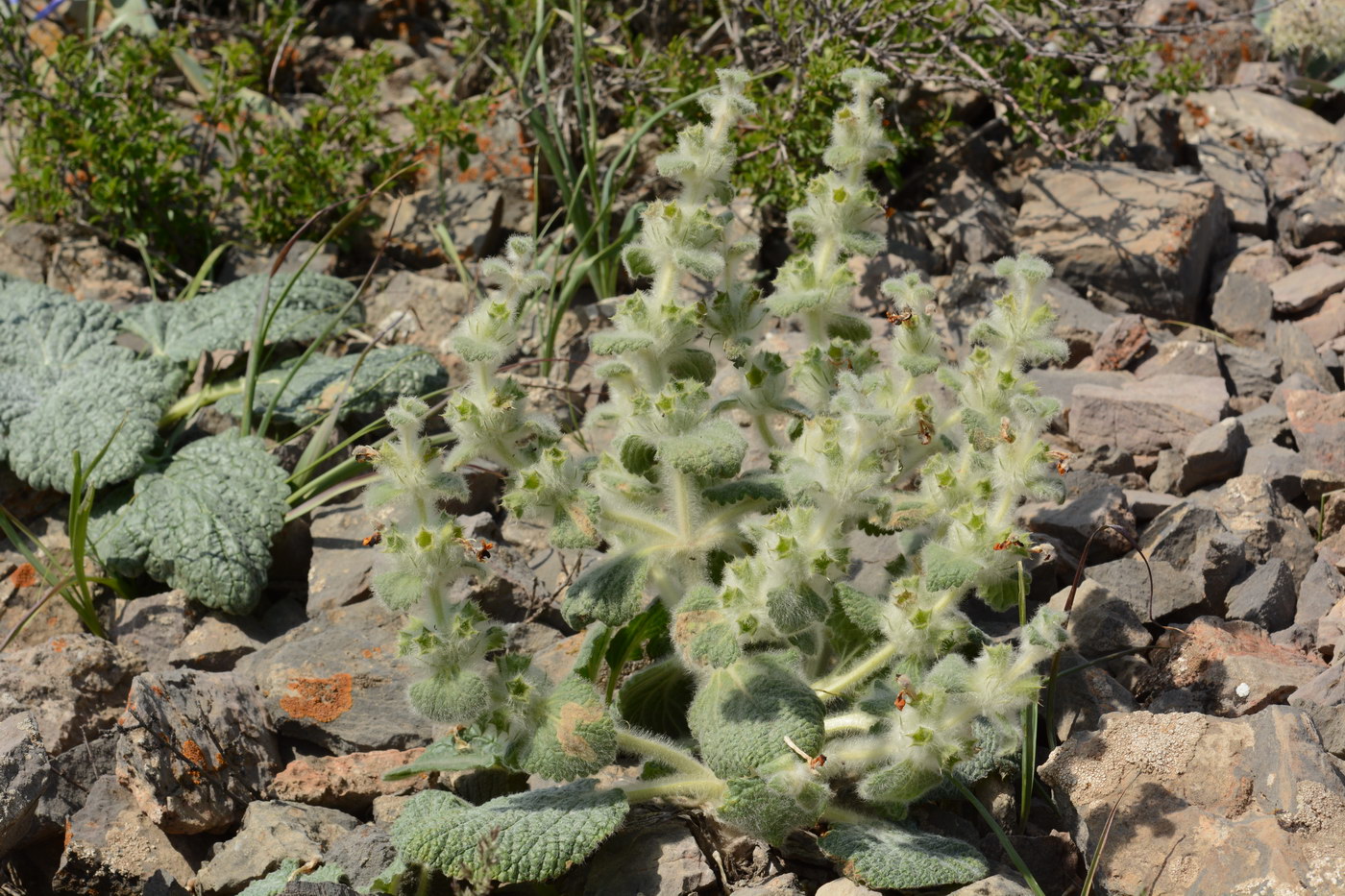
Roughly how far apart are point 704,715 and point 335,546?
1.77 m

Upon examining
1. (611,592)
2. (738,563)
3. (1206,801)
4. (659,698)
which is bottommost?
(1206,801)

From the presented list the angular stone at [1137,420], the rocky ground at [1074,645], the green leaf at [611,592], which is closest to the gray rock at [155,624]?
the rocky ground at [1074,645]

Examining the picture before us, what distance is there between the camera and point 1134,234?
4621 millimetres

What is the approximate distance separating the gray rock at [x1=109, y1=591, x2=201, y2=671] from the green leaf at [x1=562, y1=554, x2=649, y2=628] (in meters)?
1.53

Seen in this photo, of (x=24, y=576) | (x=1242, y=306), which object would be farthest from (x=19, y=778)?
(x=1242, y=306)

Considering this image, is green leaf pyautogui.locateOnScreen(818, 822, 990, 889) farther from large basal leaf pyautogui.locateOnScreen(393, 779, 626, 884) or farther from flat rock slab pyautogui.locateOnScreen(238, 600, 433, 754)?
flat rock slab pyautogui.locateOnScreen(238, 600, 433, 754)

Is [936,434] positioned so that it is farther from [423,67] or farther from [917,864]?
[423,67]

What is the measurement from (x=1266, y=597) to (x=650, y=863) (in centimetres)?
176

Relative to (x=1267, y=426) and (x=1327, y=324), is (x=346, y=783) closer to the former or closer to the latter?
(x=1267, y=426)

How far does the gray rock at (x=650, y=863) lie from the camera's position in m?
2.40

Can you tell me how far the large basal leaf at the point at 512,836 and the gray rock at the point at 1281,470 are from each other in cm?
229

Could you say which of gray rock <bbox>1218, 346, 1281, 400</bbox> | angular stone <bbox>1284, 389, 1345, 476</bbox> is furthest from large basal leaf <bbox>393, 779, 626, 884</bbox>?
gray rock <bbox>1218, 346, 1281, 400</bbox>

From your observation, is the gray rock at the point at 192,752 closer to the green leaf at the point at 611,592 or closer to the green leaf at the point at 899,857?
the green leaf at the point at 611,592

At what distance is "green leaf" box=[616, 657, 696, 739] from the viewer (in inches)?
107
